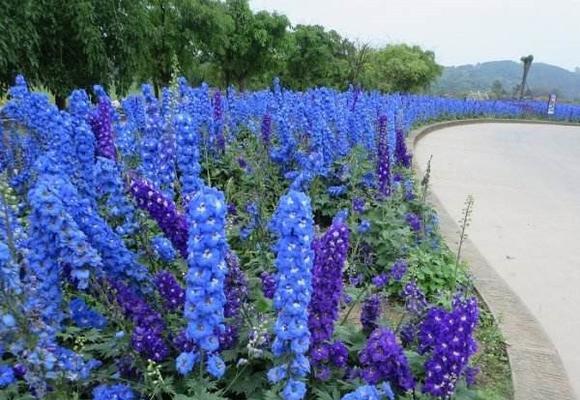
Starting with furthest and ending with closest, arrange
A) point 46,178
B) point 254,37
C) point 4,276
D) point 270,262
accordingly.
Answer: point 254,37 → point 270,262 → point 46,178 → point 4,276

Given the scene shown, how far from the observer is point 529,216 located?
7.61 metres

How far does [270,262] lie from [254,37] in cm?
2096

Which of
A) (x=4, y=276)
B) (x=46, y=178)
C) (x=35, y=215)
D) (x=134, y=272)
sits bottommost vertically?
(x=134, y=272)

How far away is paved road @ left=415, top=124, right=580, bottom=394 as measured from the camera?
4633 millimetres

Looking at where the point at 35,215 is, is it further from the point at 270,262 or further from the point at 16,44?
the point at 16,44

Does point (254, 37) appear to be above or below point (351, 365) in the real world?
above

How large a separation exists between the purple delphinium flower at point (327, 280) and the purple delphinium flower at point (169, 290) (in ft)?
2.13

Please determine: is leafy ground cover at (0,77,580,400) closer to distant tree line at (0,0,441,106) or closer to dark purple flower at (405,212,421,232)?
dark purple flower at (405,212,421,232)

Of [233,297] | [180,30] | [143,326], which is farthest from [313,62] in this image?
[143,326]

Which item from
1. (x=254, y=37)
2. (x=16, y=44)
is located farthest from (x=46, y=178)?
(x=254, y=37)

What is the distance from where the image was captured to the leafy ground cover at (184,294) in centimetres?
202

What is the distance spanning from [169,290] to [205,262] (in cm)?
68

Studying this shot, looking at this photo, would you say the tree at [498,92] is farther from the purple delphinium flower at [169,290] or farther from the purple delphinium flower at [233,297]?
the purple delphinium flower at [169,290]

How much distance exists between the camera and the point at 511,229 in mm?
6922
